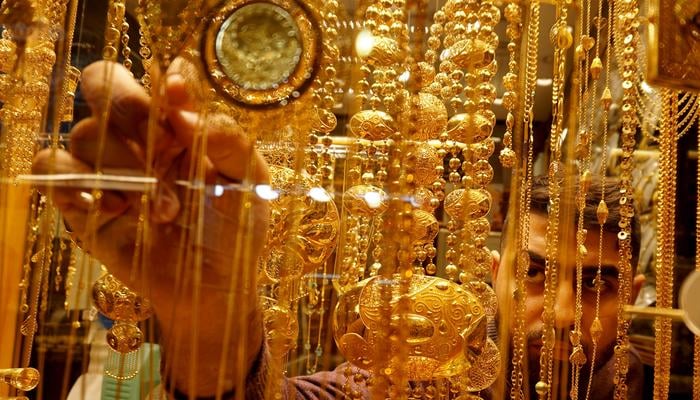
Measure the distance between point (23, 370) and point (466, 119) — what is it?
0.41 m

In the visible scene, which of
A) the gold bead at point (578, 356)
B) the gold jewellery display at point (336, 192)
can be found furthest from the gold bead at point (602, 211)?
the gold bead at point (578, 356)

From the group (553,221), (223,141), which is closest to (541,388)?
(553,221)

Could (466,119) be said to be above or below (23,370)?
above

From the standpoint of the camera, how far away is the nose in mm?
694

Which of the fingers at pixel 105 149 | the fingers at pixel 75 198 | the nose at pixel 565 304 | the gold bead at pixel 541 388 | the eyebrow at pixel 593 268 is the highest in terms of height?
the fingers at pixel 105 149

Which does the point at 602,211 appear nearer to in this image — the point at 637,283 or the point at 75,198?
the point at 637,283

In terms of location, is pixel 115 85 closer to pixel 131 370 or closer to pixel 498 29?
pixel 131 370

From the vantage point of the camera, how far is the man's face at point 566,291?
2.28ft

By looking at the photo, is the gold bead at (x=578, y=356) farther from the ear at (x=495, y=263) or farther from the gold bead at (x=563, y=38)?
the gold bead at (x=563, y=38)

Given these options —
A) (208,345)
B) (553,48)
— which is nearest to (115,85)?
(208,345)

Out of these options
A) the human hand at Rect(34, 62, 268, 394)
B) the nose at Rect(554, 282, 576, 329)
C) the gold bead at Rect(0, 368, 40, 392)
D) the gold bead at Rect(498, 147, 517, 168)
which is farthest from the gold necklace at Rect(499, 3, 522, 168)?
the gold bead at Rect(0, 368, 40, 392)

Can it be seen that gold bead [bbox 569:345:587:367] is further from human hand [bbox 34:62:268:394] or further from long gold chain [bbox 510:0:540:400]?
human hand [bbox 34:62:268:394]

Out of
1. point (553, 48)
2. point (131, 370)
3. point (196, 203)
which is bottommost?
point (131, 370)

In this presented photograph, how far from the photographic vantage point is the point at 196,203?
0.53 metres
